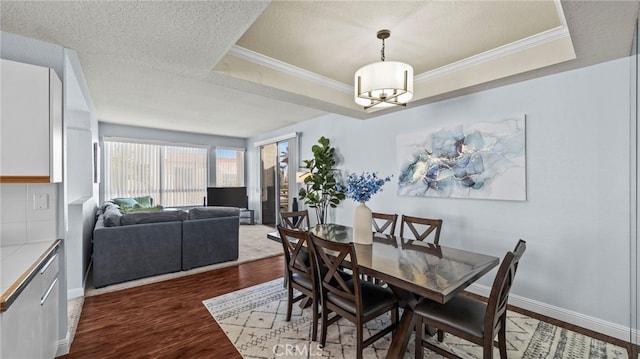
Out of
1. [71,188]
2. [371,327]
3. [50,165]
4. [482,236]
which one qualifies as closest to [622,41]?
[482,236]

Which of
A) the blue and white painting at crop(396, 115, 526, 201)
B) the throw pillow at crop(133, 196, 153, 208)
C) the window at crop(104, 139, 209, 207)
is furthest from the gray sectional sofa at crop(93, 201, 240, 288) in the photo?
the window at crop(104, 139, 209, 207)

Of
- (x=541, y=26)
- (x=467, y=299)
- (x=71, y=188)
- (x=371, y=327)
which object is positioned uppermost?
(x=541, y=26)

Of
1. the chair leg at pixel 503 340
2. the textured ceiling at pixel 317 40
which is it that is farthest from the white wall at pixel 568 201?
the chair leg at pixel 503 340

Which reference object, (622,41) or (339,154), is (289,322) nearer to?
(339,154)

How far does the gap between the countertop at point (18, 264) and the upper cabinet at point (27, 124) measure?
453mm

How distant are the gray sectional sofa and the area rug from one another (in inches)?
2.8

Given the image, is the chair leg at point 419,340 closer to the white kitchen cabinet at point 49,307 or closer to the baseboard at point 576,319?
the baseboard at point 576,319

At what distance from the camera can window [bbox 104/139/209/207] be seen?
20.2 ft

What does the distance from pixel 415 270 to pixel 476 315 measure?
0.45 metres

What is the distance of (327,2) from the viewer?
1912mm

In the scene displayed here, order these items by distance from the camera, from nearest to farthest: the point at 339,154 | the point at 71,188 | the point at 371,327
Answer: the point at 371,327
the point at 71,188
the point at 339,154

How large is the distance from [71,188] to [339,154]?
384cm

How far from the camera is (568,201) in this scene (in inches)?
96.3

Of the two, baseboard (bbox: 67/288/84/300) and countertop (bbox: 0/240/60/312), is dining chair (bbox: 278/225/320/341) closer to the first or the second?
countertop (bbox: 0/240/60/312)
